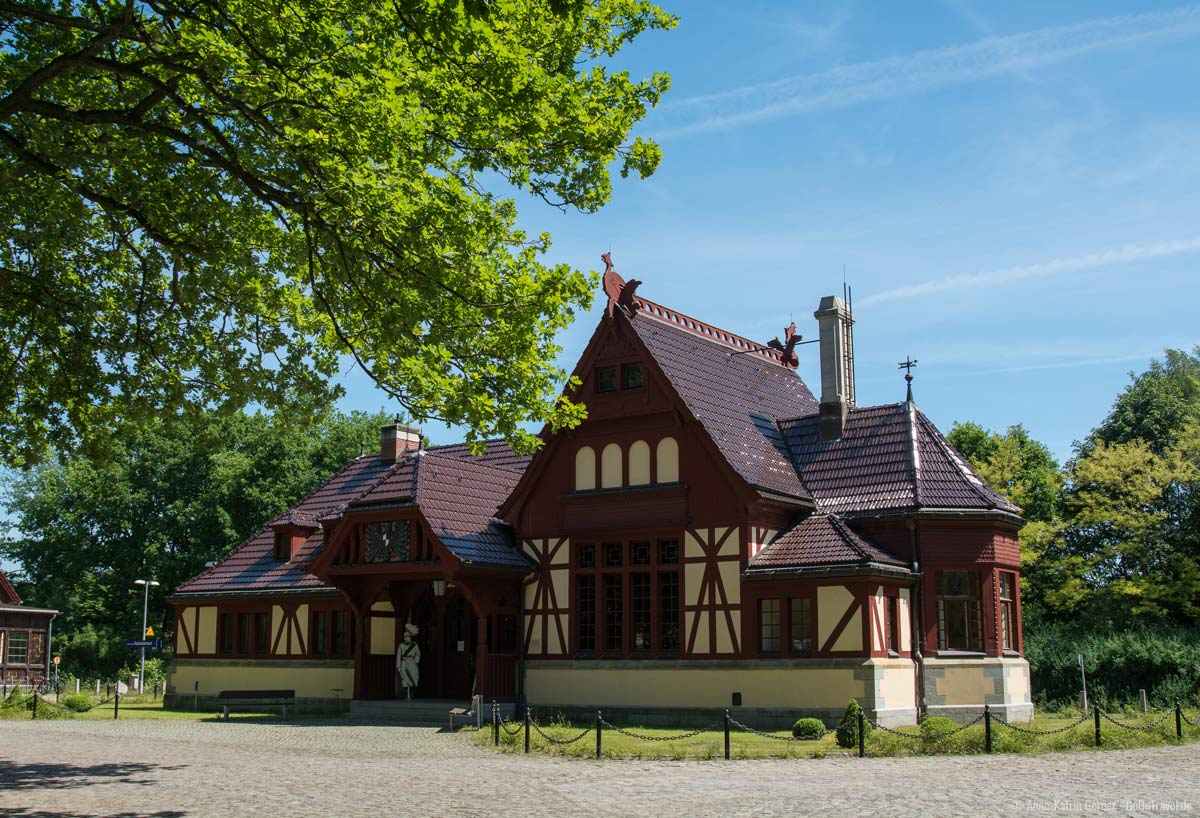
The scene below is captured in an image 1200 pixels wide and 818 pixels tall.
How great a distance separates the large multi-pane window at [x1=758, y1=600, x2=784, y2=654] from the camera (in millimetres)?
25594

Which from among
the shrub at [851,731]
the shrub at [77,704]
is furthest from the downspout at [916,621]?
the shrub at [77,704]

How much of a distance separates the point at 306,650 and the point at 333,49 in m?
23.3

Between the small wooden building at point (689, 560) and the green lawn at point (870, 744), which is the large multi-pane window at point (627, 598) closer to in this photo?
the small wooden building at point (689, 560)

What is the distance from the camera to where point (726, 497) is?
86.8 ft

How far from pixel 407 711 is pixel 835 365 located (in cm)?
1343

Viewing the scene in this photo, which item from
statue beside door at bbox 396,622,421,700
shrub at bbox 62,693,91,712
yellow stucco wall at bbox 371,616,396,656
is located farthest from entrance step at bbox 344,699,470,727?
shrub at bbox 62,693,91,712

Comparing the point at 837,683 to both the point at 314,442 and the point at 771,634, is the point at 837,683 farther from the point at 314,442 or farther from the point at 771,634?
the point at 314,442

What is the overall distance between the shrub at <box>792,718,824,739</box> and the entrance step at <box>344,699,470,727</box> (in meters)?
8.35

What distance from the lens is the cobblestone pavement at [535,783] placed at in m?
13.1

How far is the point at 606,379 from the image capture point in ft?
94.3

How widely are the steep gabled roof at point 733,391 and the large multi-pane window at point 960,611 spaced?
150 inches

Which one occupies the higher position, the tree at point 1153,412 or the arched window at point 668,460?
the tree at point 1153,412

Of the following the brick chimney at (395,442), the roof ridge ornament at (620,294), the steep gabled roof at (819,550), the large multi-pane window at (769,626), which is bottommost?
the large multi-pane window at (769,626)

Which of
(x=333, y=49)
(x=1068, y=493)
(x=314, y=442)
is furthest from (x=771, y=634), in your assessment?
(x=314, y=442)
